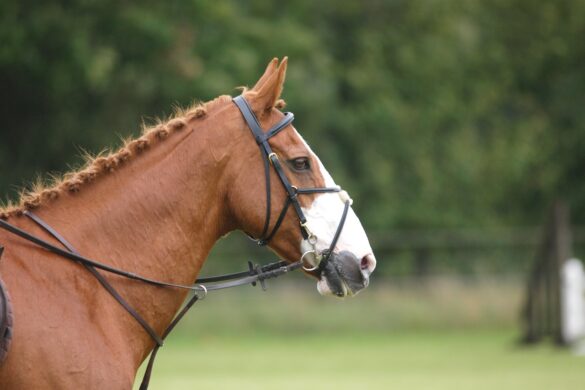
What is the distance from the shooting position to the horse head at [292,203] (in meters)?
4.88

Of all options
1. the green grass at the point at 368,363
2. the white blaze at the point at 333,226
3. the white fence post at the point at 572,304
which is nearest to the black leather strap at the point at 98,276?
the white blaze at the point at 333,226

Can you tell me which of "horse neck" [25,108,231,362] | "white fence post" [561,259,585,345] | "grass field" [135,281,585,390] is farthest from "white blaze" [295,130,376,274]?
"white fence post" [561,259,585,345]

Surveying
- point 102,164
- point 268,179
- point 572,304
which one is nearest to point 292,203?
point 268,179

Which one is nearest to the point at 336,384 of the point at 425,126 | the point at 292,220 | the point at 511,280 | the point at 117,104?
the point at 292,220

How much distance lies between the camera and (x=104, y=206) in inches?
189

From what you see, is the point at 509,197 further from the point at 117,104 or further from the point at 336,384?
the point at 336,384

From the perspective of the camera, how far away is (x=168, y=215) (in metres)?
4.88

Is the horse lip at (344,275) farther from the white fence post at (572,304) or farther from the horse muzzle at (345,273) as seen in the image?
the white fence post at (572,304)

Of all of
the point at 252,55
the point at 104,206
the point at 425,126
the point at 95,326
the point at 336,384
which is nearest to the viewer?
the point at 95,326

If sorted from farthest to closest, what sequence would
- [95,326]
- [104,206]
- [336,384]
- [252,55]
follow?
[252,55] < [336,384] < [104,206] < [95,326]

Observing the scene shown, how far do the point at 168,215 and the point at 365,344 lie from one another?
16.7 meters

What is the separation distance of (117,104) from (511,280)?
1125 cm

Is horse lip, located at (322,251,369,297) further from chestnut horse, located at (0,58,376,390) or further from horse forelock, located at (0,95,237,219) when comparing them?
horse forelock, located at (0,95,237,219)

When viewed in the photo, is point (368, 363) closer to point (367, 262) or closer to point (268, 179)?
point (367, 262)
